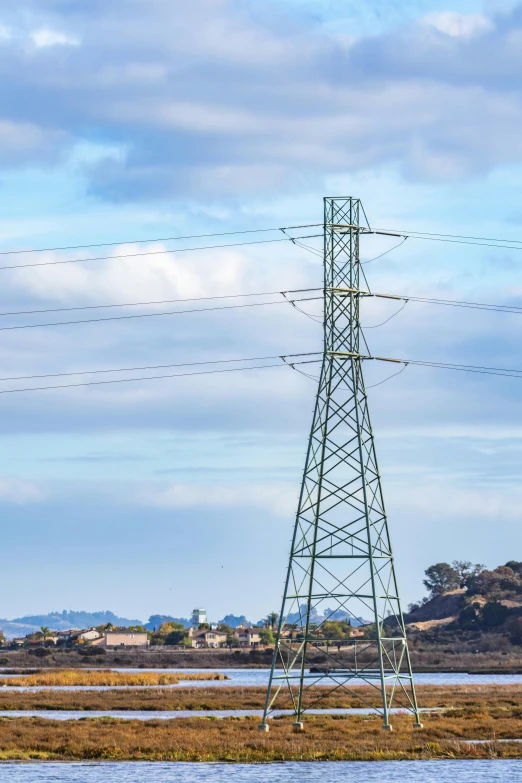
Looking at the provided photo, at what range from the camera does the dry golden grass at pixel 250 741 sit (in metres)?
62.6

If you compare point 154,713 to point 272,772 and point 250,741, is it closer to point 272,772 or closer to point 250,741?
point 250,741

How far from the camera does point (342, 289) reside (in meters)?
68.6

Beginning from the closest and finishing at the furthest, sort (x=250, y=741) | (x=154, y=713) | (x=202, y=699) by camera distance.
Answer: (x=250, y=741) < (x=154, y=713) < (x=202, y=699)

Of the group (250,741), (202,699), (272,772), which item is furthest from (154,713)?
(272,772)

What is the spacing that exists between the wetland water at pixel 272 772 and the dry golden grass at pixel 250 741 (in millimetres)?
797

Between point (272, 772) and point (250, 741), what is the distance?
23.2 ft

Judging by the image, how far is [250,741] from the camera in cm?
6575

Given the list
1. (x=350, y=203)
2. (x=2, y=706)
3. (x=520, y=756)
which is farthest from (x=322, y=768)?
(x=2, y=706)

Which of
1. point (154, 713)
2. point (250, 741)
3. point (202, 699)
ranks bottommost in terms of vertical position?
point (250, 741)

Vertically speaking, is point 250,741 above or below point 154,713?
below

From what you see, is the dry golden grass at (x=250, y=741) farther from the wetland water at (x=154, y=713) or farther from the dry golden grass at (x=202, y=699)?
the dry golden grass at (x=202, y=699)

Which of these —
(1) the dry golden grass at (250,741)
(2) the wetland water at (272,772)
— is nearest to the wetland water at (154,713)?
(1) the dry golden grass at (250,741)

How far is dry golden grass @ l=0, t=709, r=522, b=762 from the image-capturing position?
62.6 m

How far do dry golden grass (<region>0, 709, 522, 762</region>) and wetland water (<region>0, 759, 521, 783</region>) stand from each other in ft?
2.62
